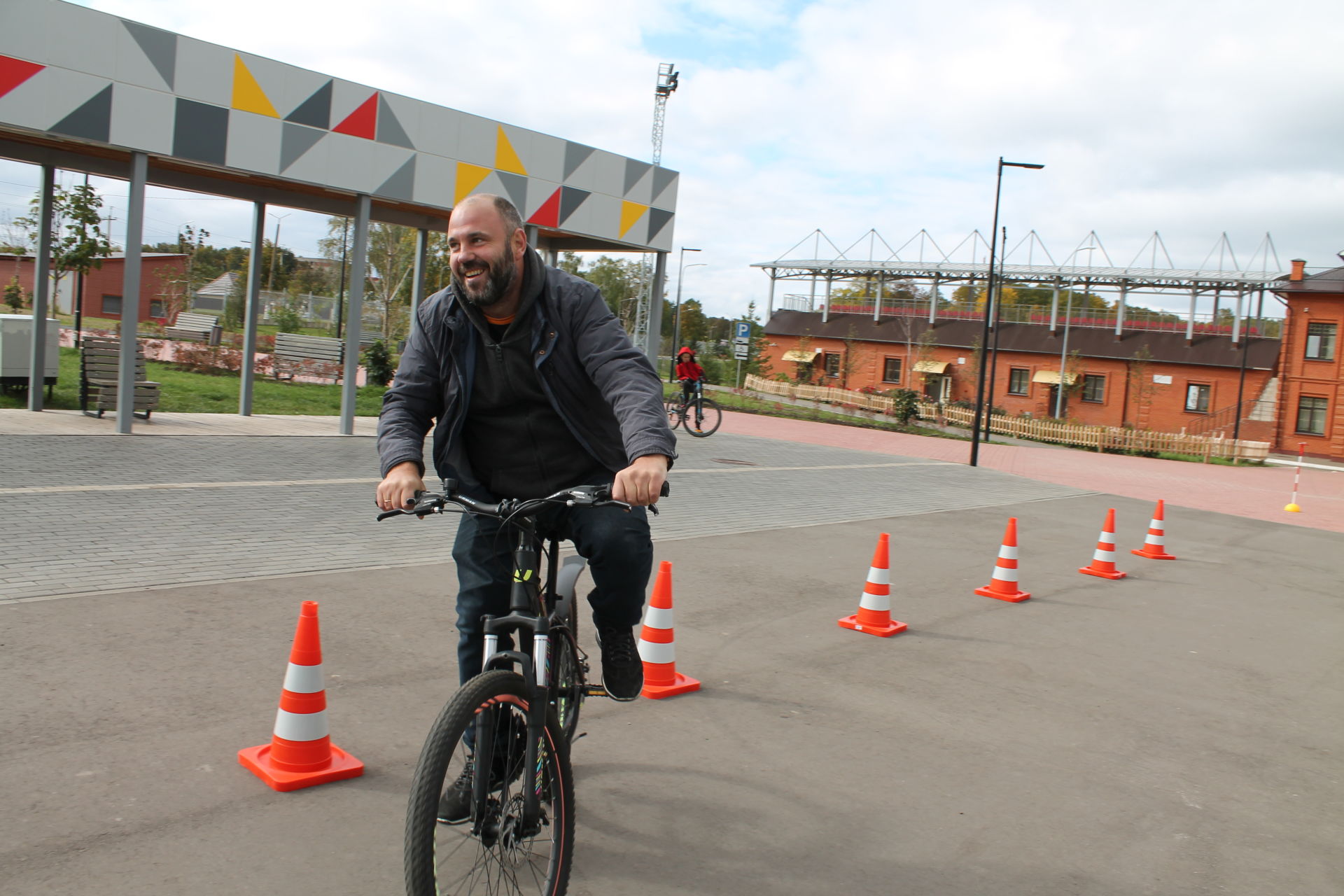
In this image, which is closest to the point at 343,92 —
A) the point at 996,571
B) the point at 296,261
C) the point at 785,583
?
the point at 785,583

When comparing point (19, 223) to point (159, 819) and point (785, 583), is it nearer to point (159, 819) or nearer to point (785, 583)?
point (785, 583)

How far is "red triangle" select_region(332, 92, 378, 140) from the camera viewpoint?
46.2ft

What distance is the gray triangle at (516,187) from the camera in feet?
52.9

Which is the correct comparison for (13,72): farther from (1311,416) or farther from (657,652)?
(1311,416)

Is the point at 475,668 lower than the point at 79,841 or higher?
higher

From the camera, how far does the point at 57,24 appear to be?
37.1 feet

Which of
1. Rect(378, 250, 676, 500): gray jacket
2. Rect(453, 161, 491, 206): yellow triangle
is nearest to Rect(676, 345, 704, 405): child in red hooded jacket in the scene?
Rect(453, 161, 491, 206): yellow triangle

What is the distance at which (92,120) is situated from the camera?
11.7m

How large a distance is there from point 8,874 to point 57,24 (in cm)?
1148

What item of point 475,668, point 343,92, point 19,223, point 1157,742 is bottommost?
point 1157,742

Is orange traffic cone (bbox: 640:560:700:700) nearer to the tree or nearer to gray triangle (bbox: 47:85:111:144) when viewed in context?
gray triangle (bbox: 47:85:111:144)

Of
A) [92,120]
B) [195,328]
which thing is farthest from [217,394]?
[195,328]

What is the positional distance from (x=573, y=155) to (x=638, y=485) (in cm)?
1523

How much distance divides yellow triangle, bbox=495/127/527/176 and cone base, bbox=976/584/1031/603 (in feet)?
36.0
